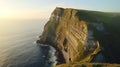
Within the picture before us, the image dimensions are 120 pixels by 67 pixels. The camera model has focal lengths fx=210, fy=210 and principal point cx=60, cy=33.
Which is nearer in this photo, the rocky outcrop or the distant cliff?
the distant cliff

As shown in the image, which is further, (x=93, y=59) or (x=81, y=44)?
(x=81, y=44)

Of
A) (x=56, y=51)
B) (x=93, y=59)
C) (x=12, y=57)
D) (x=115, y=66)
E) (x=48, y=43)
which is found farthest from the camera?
(x=48, y=43)

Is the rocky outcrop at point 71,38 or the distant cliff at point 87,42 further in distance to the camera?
the rocky outcrop at point 71,38

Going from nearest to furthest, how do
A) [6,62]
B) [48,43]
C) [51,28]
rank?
[6,62], [48,43], [51,28]

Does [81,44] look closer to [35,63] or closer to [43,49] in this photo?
[35,63]

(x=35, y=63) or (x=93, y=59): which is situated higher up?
(x=93, y=59)

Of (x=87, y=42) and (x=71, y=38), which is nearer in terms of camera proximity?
(x=87, y=42)

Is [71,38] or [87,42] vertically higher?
[87,42]

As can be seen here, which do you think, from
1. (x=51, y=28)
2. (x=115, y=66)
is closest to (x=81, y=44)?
(x=115, y=66)
